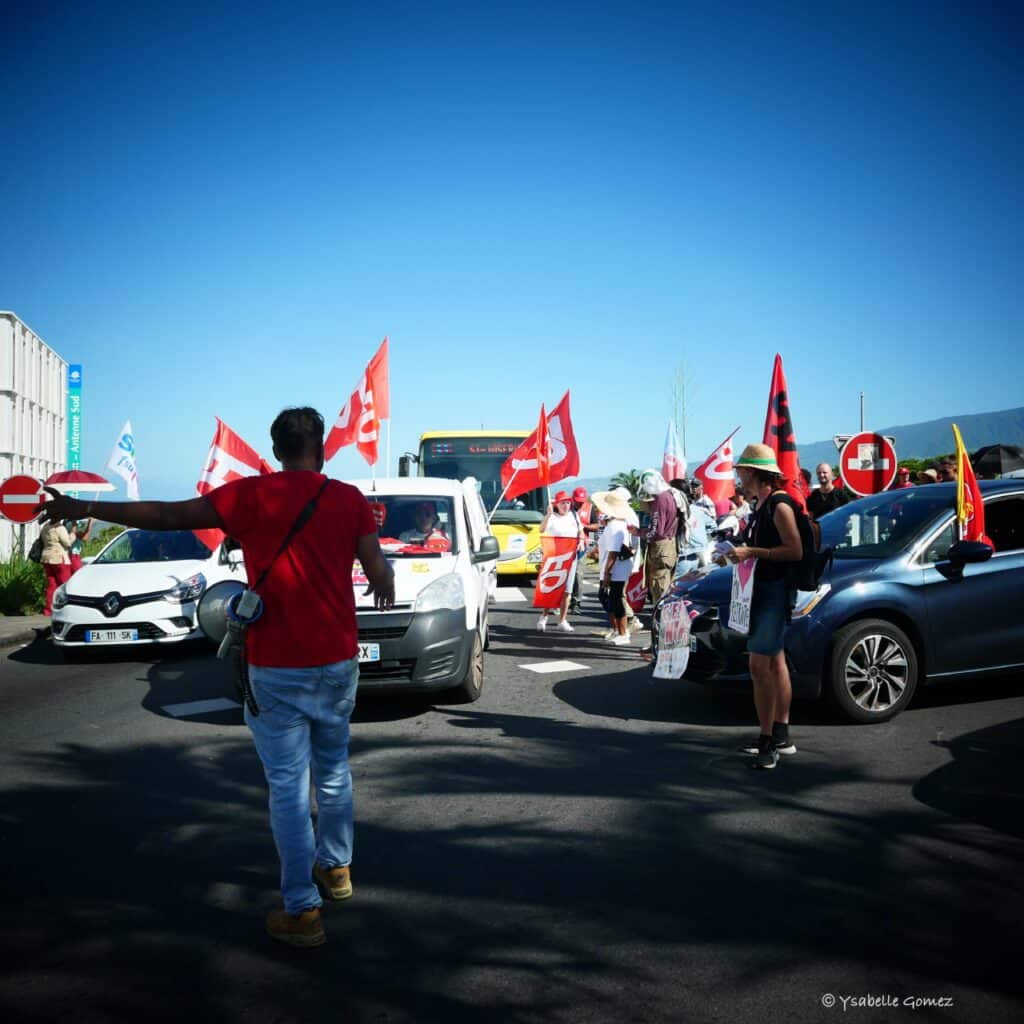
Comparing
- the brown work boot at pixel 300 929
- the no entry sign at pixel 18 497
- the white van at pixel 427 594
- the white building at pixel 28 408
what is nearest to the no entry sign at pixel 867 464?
the white van at pixel 427 594

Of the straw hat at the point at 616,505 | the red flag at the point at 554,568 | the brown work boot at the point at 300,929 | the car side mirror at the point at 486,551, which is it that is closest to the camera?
the brown work boot at the point at 300,929

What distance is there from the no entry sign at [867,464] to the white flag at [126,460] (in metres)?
12.6

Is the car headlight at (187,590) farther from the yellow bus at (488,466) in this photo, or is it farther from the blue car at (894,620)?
the yellow bus at (488,466)

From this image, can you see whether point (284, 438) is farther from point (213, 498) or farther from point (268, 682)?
point (268, 682)

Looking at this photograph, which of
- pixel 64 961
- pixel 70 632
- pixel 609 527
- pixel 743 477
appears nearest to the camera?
pixel 64 961

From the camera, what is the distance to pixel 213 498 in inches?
134

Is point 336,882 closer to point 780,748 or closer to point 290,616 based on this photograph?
point 290,616

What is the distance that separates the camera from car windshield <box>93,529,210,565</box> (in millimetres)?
11375

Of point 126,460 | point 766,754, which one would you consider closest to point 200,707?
point 766,754

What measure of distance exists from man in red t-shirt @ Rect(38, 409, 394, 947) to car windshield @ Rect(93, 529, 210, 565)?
8.24 m

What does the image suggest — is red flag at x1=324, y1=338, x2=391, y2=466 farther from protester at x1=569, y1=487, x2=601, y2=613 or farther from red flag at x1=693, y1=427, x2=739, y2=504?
red flag at x1=693, y1=427, x2=739, y2=504

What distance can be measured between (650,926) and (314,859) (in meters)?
1.29

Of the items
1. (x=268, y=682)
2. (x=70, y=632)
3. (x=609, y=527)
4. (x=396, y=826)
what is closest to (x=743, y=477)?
(x=396, y=826)

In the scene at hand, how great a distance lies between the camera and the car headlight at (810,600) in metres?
6.58
